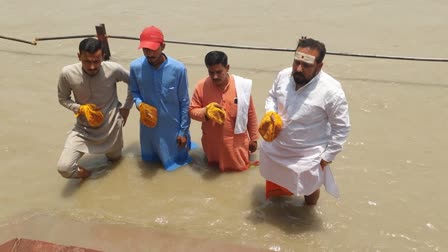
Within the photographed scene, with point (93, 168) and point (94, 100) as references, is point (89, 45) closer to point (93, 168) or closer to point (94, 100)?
point (94, 100)

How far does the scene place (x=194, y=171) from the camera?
4.59m

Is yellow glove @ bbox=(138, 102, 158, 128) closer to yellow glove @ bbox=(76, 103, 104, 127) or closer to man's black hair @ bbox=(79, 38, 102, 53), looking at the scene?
yellow glove @ bbox=(76, 103, 104, 127)

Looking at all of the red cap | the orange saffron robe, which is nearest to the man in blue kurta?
the red cap

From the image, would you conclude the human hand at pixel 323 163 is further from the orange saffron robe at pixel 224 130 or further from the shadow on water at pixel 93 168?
the shadow on water at pixel 93 168

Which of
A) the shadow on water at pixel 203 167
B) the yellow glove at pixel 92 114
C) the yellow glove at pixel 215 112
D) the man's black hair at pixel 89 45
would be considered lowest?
the shadow on water at pixel 203 167

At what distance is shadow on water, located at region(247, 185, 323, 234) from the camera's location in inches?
150

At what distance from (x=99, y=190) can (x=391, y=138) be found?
11.0ft

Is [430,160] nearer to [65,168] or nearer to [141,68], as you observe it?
[141,68]

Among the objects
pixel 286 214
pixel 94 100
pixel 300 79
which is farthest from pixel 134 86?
pixel 286 214

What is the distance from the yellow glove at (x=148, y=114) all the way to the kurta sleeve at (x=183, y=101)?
252 mm

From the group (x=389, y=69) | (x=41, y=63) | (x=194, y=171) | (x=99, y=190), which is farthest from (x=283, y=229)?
(x=41, y=63)

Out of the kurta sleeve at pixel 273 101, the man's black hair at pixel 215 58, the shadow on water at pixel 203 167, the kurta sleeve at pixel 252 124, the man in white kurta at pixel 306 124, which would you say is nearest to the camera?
the man in white kurta at pixel 306 124

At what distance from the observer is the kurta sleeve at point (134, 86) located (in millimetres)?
4055

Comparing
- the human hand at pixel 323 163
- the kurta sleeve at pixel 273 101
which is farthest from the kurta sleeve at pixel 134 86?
the human hand at pixel 323 163
